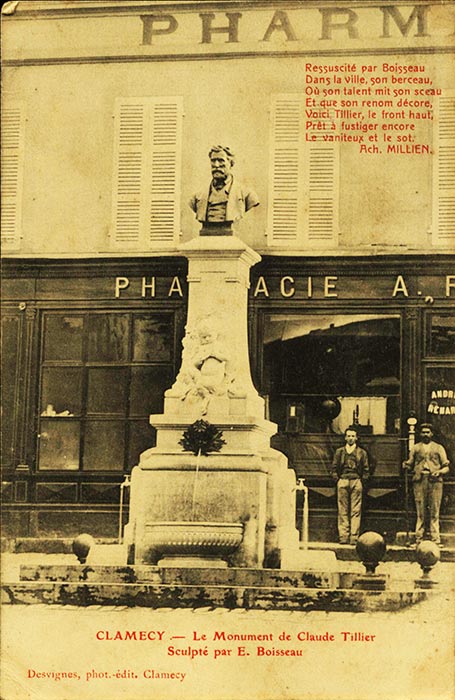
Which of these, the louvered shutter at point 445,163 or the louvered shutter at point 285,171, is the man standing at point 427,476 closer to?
the louvered shutter at point 445,163

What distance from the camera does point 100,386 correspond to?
→ 326 inches

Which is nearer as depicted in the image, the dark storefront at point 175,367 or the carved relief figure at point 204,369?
the carved relief figure at point 204,369

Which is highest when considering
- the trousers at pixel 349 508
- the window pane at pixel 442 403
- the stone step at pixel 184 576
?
the window pane at pixel 442 403

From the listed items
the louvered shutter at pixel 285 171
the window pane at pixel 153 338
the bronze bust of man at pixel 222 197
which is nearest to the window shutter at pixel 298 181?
the louvered shutter at pixel 285 171

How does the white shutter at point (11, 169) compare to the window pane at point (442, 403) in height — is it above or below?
above

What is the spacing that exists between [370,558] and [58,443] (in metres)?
2.50

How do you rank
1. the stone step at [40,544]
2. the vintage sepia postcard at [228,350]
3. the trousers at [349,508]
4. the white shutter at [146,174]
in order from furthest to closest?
the white shutter at [146,174] < the trousers at [349,508] < the stone step at [40,544] < the vintage sepia postcard at [228,350]

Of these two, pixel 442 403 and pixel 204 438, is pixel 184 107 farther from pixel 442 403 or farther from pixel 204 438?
pixel 442 403

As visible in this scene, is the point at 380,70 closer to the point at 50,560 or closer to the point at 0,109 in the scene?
the point at 0,109

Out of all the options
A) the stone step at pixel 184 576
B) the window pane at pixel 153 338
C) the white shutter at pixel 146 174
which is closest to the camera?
the stone step at pixel 184 576

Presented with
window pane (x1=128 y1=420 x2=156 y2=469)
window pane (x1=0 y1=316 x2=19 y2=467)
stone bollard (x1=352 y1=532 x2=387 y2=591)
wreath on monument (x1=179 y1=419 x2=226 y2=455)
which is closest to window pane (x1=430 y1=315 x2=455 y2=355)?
stone bollard (x1=352 y1=532 x2=387 y2=591)

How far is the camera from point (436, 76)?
7570 mm

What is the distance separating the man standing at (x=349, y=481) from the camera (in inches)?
317

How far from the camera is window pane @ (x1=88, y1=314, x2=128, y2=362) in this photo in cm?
838
